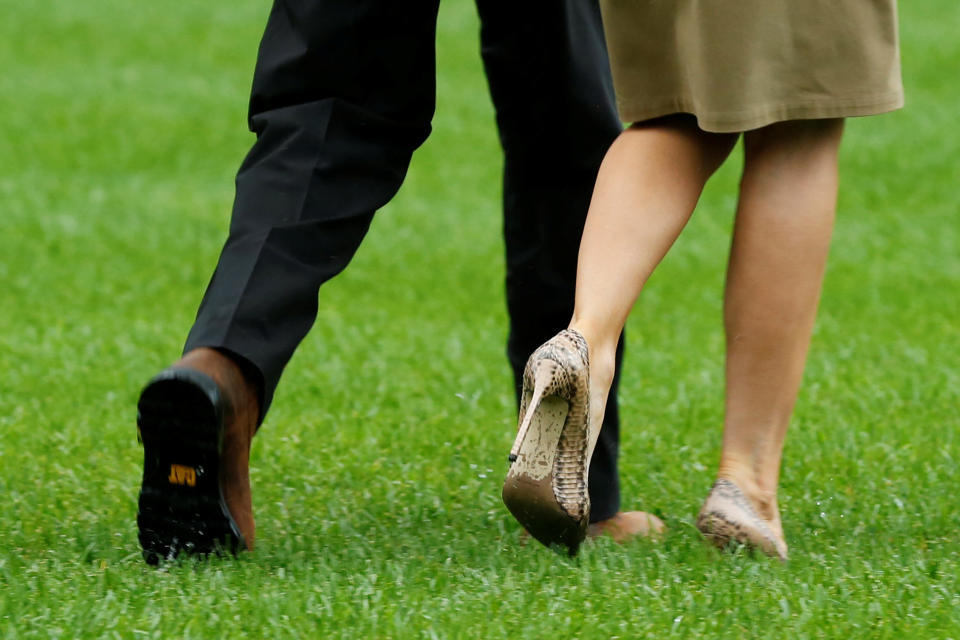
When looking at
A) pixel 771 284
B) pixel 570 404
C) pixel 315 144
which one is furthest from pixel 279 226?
pixel 771 284

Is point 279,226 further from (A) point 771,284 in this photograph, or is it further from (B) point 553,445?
(A) point 771,284

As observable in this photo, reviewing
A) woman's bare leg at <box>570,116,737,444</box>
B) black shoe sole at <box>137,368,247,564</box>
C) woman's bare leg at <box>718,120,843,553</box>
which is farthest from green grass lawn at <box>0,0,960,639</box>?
woman's bare leg at <box>570,116,737,444</box>

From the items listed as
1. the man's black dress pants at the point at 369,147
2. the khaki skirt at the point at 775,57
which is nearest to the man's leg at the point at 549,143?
the man's black dress pants at the point at 369,147

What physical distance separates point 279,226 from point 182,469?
46 centimetres

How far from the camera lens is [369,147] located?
8.74 ft

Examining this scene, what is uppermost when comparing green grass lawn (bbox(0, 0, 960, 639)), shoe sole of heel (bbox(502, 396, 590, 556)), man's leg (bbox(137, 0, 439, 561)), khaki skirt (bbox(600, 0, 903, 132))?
khaki skirt (bbox(600, 0, 903, 132))

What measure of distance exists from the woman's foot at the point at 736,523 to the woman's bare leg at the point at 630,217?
302mm

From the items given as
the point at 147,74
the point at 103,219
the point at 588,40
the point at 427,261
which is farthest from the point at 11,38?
the point at 588,40

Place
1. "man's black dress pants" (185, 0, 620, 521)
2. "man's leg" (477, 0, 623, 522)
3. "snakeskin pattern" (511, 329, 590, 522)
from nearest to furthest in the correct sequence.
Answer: "snakeskin pattern" (511, 329, 590, 522)
"man's black dress pants" (185, 0, 620, 521)
"man's leg" (477, 0, 623, 522)

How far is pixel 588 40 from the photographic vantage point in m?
2.92

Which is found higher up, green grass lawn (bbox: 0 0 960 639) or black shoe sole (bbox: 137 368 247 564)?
black shoe sole (bbox: 137 368 247 564)

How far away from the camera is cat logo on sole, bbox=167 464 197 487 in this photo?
2.33 metres

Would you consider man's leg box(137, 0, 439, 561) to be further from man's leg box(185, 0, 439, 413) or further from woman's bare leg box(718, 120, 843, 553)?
woman's bare leg box(718, 120, 843, 553)

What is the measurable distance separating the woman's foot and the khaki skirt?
0.65m
